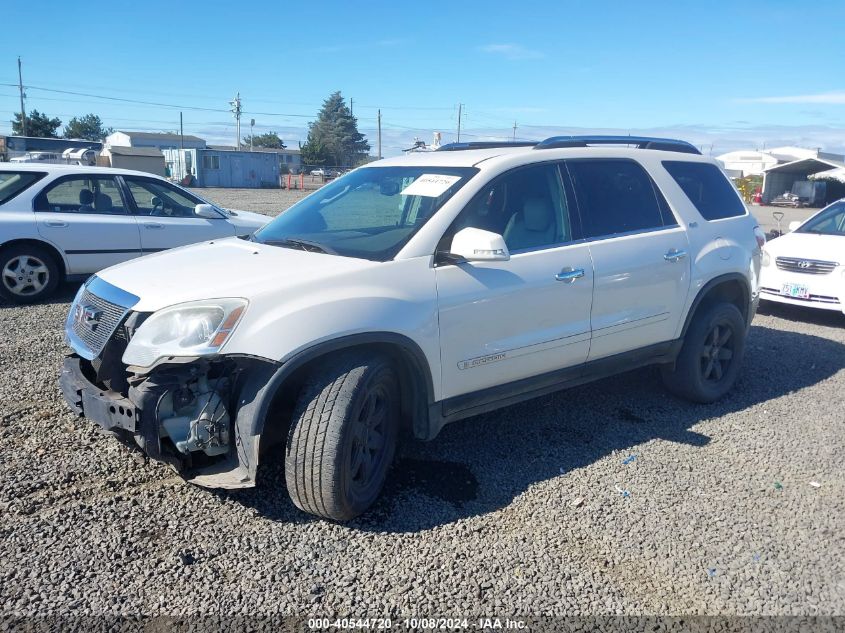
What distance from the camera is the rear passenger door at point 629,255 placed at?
455 centimetres

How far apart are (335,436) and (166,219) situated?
6.54 m

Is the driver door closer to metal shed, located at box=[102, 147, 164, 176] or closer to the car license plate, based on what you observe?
the car license plate

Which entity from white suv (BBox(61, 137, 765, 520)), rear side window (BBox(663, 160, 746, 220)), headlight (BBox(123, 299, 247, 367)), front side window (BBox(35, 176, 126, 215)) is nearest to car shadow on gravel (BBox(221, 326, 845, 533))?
white suv (BBox(61, 137, 765, 520))

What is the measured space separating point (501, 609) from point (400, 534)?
715mm

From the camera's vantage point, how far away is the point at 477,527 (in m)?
3.58

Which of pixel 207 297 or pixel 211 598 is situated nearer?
pixel 211 598

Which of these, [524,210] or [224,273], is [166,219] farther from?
[524,210]

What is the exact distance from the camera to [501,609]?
2961 millimetres

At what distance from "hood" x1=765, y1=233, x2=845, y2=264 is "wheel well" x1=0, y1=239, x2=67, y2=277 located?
342 inches

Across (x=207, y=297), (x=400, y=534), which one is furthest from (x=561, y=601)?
(x=207, y=297)

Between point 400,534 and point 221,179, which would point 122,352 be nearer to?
point 400,534

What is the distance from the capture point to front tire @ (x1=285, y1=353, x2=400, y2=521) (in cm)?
333

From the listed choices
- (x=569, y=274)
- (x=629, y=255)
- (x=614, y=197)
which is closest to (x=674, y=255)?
(x=629, y=255)

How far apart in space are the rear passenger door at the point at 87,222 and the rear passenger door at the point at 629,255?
604cm
